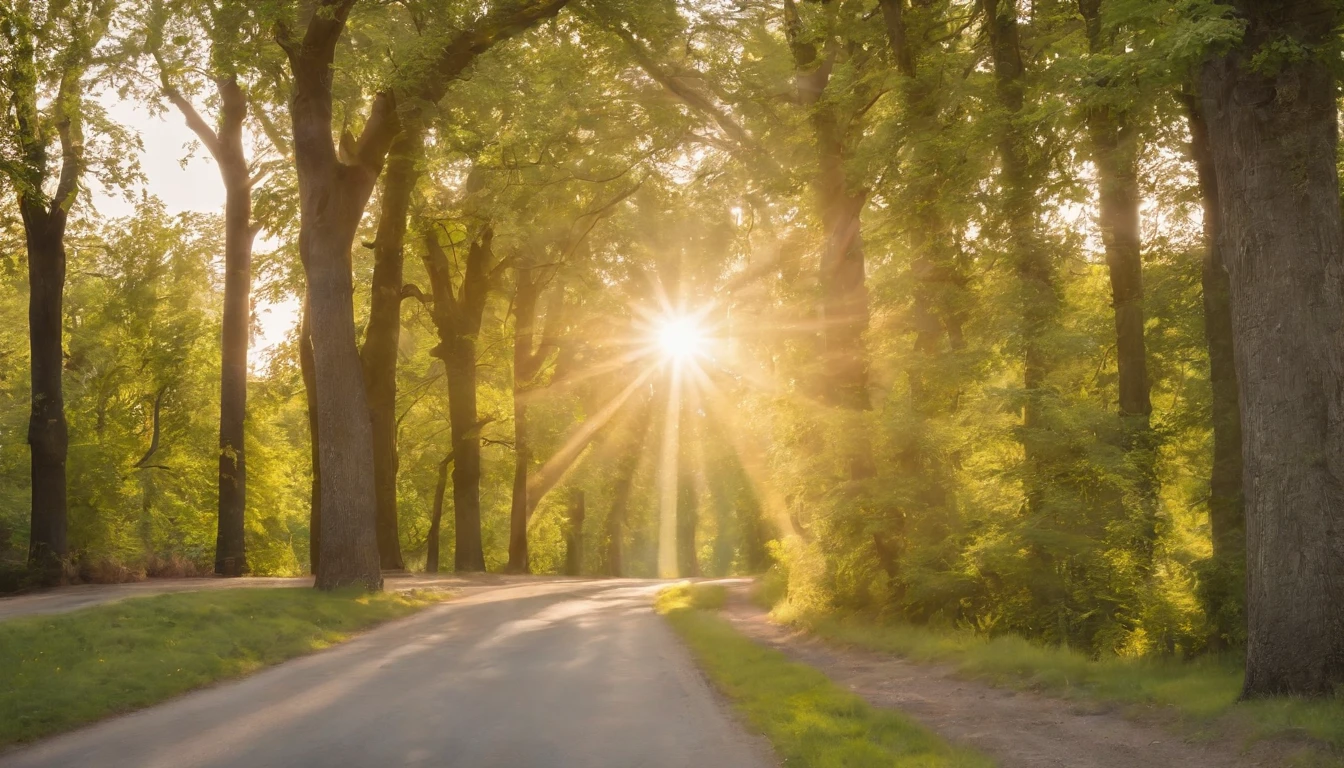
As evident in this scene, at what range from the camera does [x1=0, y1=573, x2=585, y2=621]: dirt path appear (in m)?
19.6

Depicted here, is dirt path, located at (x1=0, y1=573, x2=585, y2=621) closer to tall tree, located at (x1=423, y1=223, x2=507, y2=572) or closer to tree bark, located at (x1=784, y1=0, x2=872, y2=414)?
tall tree, located at (x1=423, y1=223, x2=507, y2=572)

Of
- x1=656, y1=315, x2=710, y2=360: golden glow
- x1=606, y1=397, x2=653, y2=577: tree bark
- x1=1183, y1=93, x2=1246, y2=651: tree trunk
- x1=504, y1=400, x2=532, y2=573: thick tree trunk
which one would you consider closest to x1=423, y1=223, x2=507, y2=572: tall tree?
x1=504, y1=400, x2=532, y2=573: thick tree trunk

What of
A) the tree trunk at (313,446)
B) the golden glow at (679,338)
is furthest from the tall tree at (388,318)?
the golden glow at (679,338)

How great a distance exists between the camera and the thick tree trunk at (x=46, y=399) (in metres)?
27.2

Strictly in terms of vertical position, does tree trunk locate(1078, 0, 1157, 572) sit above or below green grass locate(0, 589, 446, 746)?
above

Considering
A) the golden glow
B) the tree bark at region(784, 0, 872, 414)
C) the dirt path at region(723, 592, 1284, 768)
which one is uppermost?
the golden glow

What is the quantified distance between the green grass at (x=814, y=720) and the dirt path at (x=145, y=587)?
33.2 ft

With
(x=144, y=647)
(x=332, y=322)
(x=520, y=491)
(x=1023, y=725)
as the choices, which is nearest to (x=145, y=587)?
(x=332, y=322)

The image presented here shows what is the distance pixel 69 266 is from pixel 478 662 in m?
30.2

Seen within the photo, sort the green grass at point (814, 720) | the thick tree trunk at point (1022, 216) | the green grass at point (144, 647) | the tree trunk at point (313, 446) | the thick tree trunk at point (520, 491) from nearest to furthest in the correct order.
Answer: the green grass at point (814, 720) < the green grass at point (144, 647) < the thick tree trunk at point (1022, 216) < the tree trunk at point (313, 446) < the thick tree trunk at point (520, 491)

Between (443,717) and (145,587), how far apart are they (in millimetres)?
17405

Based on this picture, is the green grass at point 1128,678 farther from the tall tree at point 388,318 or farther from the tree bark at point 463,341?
the tree bark at point 463,341

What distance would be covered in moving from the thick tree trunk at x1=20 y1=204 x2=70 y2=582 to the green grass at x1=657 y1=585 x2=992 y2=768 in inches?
746

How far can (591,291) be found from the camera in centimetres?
4169
